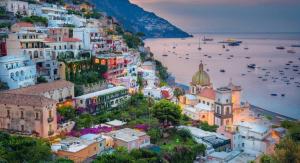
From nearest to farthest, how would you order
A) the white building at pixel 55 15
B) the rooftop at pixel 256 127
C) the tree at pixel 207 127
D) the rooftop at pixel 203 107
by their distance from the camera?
the rooftop at pixel 256 127 < the tree at pixel 207 127 < the rooftop at pixel 203 107 < the white building at pixel 55 15

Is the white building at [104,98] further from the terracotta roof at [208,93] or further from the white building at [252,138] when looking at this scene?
the white building at [252,138]

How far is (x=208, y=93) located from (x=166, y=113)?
27.2 ft

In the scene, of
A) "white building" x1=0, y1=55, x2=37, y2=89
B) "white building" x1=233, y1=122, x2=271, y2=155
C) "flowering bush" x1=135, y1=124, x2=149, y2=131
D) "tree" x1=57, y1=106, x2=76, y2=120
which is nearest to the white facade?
"white building" x1=0, y1=55, x2=37, y2=89

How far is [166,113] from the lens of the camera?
24.4 meters

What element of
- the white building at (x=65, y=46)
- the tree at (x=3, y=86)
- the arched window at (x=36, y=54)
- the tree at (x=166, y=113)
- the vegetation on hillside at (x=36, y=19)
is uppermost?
the vegetation on hillside at (x=36, y=19)

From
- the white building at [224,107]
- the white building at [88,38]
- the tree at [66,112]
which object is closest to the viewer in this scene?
the tree at [66,112]

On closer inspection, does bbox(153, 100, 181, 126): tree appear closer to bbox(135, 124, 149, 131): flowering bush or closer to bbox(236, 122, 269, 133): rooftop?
bbox(135, 124, 149, 131): flowering bush

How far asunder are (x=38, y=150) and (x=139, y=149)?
495cm

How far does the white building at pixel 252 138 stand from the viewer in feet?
77.6

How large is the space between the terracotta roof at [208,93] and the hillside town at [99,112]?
0.02m

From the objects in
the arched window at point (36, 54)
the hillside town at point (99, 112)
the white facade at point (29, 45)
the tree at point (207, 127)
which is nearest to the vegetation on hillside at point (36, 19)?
the hillside town at point (99, 112)

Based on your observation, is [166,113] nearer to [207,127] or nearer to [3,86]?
[207,127]

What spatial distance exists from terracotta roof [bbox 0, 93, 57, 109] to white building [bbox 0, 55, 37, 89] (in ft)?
10.9

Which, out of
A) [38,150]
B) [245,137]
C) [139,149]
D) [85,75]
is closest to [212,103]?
[245,137]
